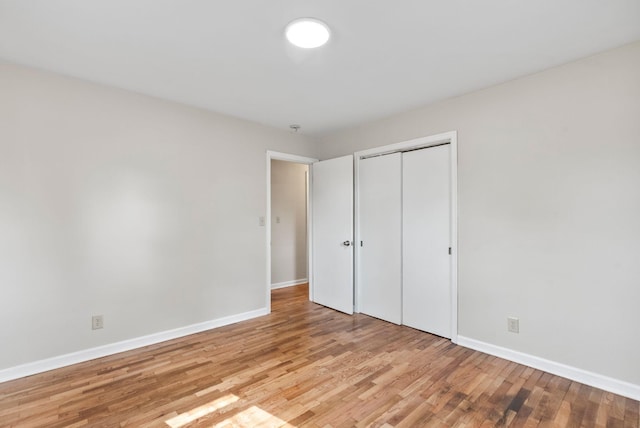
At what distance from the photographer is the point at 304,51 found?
2.21 metres

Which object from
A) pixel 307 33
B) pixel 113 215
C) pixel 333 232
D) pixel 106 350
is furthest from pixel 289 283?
pixel 307 33

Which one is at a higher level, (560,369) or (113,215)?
(113,215)

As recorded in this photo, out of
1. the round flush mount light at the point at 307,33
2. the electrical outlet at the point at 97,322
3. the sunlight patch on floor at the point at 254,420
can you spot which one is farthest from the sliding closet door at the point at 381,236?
the electrical outlet at the point at 97,322

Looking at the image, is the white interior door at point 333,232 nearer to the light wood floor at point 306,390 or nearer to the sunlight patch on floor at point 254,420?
the light wood floor at point 306,390

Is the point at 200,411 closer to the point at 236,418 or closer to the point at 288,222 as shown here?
the point at 236,418

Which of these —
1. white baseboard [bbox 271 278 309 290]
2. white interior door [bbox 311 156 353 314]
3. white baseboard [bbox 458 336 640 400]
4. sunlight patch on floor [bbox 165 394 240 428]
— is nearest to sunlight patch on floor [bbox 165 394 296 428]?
sunlight patch on floor [bbox 165 394 240 428]

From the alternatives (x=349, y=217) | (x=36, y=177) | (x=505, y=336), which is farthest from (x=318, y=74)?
(x=505, y=336)

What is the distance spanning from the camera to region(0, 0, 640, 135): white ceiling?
175 cm

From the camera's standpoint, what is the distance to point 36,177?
2463 millimetres

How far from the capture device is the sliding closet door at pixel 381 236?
11.8 ft

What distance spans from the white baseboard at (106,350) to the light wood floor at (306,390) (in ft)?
0.26

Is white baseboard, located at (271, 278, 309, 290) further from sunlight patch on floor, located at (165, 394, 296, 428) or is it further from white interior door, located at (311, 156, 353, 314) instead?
sunlight patch on floor, located at (165, 394, 296, 428)

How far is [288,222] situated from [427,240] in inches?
113

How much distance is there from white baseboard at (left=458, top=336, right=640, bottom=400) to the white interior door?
1565 millimetres
